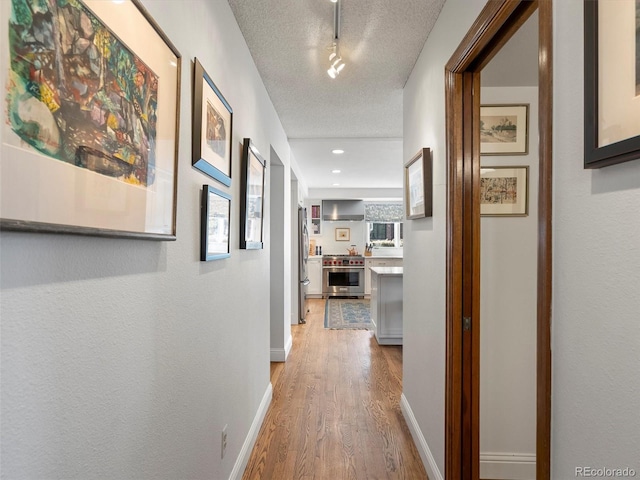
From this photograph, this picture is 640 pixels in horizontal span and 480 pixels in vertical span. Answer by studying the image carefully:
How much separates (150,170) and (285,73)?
186cm

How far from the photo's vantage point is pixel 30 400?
598mm

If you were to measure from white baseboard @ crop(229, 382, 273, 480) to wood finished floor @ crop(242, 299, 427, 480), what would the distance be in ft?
0.18

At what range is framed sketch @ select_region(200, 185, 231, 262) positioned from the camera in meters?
1.39

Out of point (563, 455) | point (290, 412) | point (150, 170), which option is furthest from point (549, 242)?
point (290, 412)

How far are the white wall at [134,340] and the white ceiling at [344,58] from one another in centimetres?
27

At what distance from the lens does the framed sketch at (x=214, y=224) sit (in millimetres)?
1388

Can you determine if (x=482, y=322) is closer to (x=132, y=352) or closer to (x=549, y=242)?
(x=549, y=242)

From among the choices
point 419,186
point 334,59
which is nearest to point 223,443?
point 419,186

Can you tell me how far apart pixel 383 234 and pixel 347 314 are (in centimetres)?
305

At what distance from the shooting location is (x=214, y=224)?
4.92 ft

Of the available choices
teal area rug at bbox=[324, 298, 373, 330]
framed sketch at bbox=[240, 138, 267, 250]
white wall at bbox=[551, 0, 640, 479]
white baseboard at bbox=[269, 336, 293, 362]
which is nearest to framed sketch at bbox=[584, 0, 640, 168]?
white wall at bbox=[551, 0, 640, 479]

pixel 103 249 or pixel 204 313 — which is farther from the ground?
pixel 103 249

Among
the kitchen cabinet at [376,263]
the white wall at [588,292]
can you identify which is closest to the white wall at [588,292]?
the white wall at [588,292]

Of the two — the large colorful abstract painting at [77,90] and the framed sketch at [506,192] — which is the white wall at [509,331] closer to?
the framed sketch at [506,192]
